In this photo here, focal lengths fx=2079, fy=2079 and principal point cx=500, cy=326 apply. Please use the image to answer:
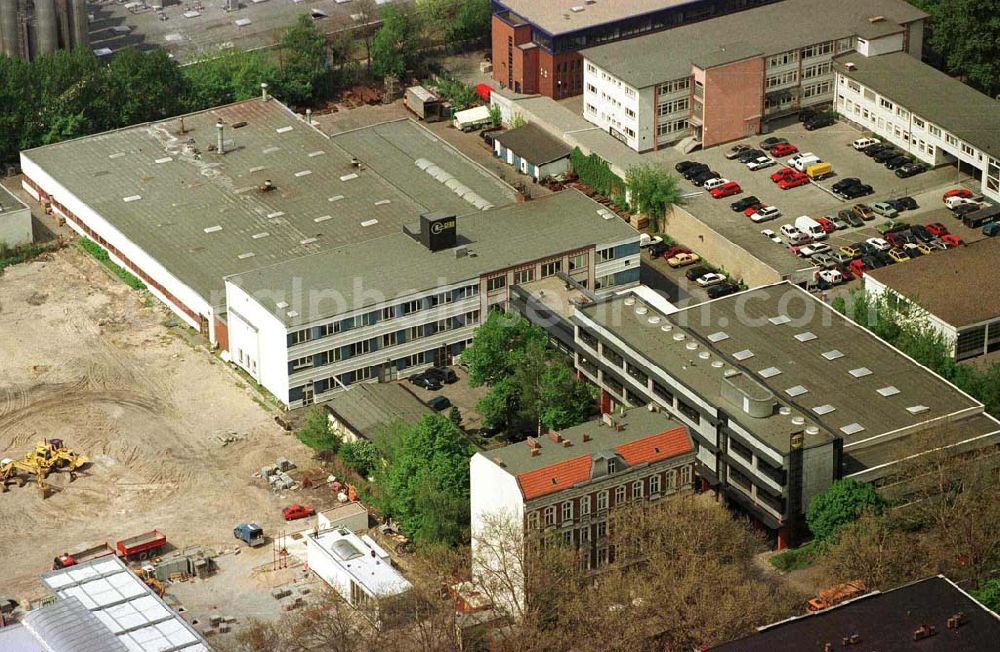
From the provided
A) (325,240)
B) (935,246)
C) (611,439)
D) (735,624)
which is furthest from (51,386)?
(935,246)

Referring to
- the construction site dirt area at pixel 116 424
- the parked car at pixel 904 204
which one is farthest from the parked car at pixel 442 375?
the parked car at pixel 904 204

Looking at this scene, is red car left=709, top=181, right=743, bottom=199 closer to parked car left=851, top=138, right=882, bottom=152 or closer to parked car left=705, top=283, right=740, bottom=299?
parked car left=851, top=138, right=882, bottom=152

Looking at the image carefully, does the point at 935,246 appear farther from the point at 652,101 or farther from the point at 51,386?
the point at 51,386

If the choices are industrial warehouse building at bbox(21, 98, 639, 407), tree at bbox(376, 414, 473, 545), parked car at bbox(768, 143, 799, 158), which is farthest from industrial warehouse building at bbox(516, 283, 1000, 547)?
parked car at bbox(768, 143, 799, 158)

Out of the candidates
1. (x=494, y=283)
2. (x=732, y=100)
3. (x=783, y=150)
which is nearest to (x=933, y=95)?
(x=783, y=150)

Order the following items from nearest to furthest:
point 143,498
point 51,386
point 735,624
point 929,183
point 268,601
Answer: point 735,624, point 268,601, point 143,498, point 51,386, point 929,183

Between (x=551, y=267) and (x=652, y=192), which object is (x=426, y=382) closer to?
(x=551, y=267)
